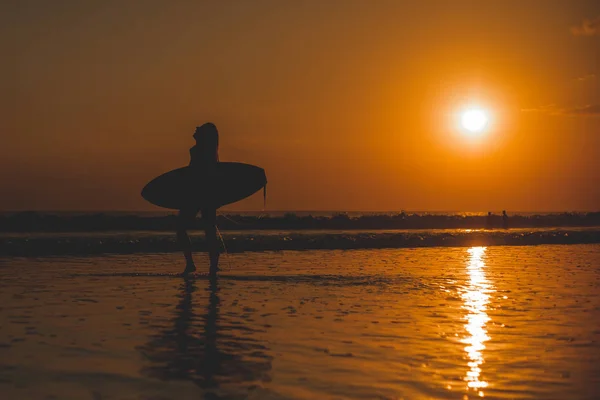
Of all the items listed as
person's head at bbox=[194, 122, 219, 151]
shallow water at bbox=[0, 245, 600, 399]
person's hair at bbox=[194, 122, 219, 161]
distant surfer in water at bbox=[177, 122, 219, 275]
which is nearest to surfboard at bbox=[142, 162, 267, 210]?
distant surfer in water at bbox=[177, 122, 219, 275]

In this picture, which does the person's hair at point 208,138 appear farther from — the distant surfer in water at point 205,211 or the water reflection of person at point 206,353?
the water reflection of person at point 206,353

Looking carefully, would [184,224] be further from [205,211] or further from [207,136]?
[207,136]

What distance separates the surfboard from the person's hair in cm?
46

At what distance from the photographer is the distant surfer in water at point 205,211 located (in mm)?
17766

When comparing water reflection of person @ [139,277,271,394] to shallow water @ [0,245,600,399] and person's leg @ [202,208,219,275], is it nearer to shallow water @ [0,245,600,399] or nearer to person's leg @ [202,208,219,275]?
shallow water @ [0,245,600,399]

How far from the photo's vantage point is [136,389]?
6.84 m

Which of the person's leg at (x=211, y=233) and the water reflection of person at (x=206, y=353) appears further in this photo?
the person's leg at (x=211, y=233)

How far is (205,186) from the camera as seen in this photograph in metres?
17.8

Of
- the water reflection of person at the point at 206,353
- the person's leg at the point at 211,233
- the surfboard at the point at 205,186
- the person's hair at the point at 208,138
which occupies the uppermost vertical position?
the person's hair at the point at 208,138

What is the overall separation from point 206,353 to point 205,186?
949 centimetres

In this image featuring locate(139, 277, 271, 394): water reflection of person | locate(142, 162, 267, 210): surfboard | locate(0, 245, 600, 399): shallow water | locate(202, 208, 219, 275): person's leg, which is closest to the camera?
locate(0, 245, 600, 399): shallow water

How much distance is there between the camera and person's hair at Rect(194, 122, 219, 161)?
58.6 ft

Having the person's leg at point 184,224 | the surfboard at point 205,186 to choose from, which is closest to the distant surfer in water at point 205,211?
the person's leg at point 184,224

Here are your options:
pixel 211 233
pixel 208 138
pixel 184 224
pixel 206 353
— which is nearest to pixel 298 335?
pixel 206 353
